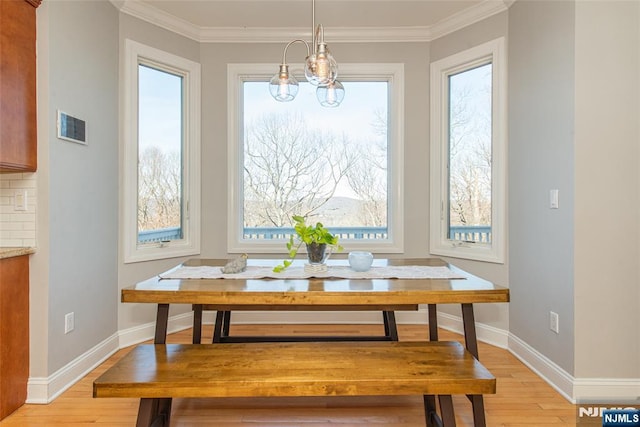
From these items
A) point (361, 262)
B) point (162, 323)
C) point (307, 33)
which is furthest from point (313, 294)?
point (307, 33)

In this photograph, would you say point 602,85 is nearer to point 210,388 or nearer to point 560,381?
point 560,381

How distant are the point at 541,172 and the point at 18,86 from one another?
3.27m

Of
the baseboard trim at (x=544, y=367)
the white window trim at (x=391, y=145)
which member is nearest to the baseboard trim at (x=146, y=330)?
the white window trim at (x=391, y=145)

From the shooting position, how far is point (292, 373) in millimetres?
1592

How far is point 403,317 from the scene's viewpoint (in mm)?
3766

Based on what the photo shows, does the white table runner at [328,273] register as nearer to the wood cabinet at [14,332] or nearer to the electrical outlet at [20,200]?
the wood cabinet at [14,332]

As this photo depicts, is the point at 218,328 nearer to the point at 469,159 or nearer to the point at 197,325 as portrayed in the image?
the point at 197,325

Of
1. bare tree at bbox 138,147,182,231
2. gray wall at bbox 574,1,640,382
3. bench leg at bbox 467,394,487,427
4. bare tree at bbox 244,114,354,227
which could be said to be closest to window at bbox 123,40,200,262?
bare tree at bbox 138,147,182,231

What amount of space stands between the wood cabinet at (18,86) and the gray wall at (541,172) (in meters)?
3.19

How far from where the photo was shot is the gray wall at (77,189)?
2.36 m

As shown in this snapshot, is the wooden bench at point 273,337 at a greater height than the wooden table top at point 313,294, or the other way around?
the wooden table top at point 313,294

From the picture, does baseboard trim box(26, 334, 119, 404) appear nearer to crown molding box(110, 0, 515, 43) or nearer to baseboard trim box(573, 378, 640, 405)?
crown molding box(110, 0, 515, 43)

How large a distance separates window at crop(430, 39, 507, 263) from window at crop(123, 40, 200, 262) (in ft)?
7.34

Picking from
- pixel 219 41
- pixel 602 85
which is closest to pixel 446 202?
pixel 602 85
